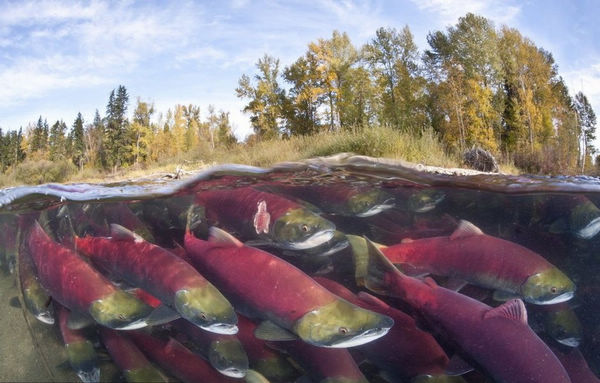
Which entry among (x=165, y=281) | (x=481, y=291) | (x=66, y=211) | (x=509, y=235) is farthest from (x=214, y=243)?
(x=509, y=235)

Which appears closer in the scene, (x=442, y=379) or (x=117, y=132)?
(x=442, y=379)

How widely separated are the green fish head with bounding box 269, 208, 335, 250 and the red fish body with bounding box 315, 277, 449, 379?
60 centimetres

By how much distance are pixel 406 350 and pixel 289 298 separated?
677 millimetres

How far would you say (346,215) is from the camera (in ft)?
11.1

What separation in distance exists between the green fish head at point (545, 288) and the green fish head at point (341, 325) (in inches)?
47.3

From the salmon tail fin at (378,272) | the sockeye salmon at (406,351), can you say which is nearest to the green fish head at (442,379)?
the sockeye salmon at (406,351)

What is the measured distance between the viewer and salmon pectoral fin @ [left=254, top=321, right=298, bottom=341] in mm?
2100

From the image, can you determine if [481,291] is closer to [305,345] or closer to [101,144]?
[305,345]

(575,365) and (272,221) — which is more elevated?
(272,221)

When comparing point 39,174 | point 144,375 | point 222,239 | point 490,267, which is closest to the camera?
point 144,375

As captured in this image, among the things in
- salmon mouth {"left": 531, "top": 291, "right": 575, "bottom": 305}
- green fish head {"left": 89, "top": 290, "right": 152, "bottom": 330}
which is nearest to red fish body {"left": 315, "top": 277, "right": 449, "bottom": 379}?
salmon mouth {"left": 531, "top": 291, "right": 575, "bottom": 305}

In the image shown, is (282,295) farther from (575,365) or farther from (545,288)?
(575,365)

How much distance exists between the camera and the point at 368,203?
3619 mm

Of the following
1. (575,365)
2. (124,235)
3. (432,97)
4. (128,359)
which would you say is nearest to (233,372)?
(128,359)
